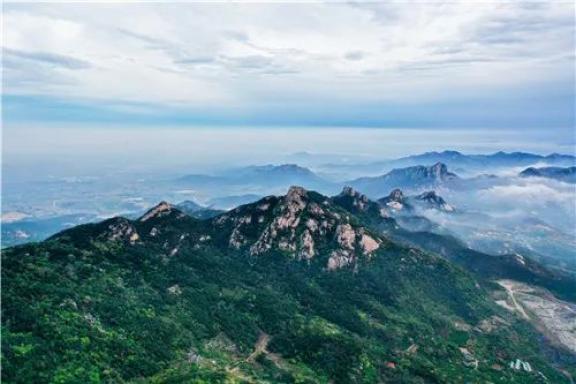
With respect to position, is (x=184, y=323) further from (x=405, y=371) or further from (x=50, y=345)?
(x=405, y=371)

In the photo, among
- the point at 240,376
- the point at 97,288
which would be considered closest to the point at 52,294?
the point at 97,288

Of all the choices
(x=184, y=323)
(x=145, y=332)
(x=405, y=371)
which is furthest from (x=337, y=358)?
(x=145, y=332)

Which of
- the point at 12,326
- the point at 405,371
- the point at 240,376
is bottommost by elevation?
the point at 405,371

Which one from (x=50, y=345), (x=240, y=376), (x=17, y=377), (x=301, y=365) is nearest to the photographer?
(x=17, y=377)

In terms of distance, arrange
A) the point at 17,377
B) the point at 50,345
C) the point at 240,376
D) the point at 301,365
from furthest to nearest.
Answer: the point at 301,365 → the point at 240,376 → the point at 50,345 → the point at 17,377

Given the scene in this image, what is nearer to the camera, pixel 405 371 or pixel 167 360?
pixel 167 360

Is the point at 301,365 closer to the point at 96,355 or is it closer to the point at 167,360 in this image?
the point at 167,360

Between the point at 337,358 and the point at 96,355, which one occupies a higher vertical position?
the point at 96,355

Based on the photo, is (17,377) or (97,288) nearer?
(17,377)

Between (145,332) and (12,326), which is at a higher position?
(12,326)
